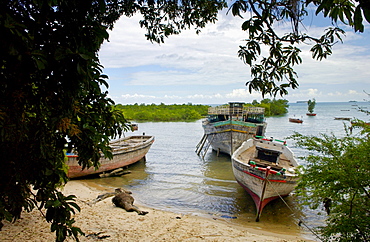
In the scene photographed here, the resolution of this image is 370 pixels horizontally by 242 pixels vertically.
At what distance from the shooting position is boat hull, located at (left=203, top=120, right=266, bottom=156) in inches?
779

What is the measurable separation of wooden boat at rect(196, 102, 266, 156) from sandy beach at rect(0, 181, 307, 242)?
1166cm

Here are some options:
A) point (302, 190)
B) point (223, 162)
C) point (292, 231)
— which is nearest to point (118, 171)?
point (223, 162)

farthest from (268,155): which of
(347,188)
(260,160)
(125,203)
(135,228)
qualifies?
(347,188)

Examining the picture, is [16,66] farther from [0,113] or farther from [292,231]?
[292,231]

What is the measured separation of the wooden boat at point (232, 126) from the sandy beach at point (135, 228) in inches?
459

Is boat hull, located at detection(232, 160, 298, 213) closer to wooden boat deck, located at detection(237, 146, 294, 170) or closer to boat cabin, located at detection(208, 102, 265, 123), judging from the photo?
wooden boat deck, located at detection(237, 146, 294, 170)

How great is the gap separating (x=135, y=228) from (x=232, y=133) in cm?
1392

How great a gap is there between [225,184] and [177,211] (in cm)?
431

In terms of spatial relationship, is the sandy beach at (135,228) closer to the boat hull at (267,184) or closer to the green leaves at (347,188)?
the boat hull at (267,184)

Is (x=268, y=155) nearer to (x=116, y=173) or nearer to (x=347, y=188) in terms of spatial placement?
(x=116, y=173)

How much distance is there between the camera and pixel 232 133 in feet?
65.0

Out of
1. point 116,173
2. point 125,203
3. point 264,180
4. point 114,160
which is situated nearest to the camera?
point 125,203

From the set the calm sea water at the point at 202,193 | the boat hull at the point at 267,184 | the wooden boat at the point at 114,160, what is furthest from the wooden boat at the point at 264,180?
the wooden boat at the point at 114,160

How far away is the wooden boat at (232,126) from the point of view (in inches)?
781
